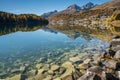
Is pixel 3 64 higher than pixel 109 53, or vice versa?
pixel 109 53

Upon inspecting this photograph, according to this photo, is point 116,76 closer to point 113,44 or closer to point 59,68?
point 59,68

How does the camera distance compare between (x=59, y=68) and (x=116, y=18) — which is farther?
(x=116, y=18)

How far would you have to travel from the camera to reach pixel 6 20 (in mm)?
184500

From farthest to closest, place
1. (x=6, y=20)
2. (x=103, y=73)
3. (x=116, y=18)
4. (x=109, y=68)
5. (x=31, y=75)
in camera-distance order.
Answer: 1. (x=6, y=20)
2. (x=116, y=18)
3. (x=31, y=75)
4. (x=109, y=68)
5. (x=103, y=73)

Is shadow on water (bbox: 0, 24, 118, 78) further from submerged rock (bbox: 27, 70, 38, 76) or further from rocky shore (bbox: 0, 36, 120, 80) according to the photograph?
rocky shore (bbox: 0, 36, 120, 80)

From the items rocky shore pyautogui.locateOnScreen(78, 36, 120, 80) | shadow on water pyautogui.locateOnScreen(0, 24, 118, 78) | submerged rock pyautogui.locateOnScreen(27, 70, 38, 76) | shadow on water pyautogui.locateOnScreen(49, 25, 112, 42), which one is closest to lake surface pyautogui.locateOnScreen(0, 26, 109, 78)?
shadow on water pyautogui.locateOnScreen(0, 24, 118, 78)

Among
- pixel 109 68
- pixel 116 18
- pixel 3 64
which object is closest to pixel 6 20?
pixel 116 18

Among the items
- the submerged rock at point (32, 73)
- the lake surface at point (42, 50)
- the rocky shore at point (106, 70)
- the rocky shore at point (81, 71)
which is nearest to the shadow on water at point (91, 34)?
the lake surface at point (42, 50)

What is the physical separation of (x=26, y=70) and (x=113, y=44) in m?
12.5

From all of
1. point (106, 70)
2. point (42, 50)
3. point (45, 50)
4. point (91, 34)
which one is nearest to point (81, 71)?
point (106, 70)

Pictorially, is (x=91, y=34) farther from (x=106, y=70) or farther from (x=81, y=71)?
(x=106, y=70)

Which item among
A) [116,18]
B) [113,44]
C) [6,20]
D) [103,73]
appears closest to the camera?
[103,73]

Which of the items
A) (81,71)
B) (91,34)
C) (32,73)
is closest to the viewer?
(81,71)

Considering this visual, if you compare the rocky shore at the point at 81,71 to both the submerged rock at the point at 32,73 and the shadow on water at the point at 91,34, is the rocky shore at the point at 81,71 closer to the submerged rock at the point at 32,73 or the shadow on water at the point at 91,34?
the submerged rock at the point at 32,73
